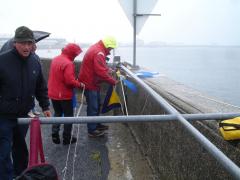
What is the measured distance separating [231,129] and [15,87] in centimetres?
240

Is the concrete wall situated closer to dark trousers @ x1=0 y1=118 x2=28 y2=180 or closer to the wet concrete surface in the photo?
the wet concrete surface

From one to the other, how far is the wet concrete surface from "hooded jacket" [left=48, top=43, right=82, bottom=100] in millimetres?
951

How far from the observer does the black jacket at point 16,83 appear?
12.8 ft

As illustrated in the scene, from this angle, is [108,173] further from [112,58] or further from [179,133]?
[112,58]

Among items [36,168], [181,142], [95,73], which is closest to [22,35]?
[36,168]

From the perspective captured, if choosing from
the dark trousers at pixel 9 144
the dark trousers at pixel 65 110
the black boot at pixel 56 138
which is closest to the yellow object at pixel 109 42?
the dark trousers at pixel 65 110

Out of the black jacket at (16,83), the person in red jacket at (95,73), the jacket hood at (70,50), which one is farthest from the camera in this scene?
Answer: the person in red jacket at (95,73)

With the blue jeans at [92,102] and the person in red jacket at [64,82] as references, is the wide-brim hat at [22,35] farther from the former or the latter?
the blue jeans at [92,102]

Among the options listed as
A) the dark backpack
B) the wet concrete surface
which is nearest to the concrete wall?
the wet concrete surface

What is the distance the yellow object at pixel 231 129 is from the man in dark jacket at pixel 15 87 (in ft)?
7.35

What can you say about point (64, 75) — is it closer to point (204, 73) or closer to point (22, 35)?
point (22, 35)

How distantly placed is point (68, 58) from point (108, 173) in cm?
221

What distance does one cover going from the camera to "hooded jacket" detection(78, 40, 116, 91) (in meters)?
6.48

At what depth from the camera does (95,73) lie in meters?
6.69
